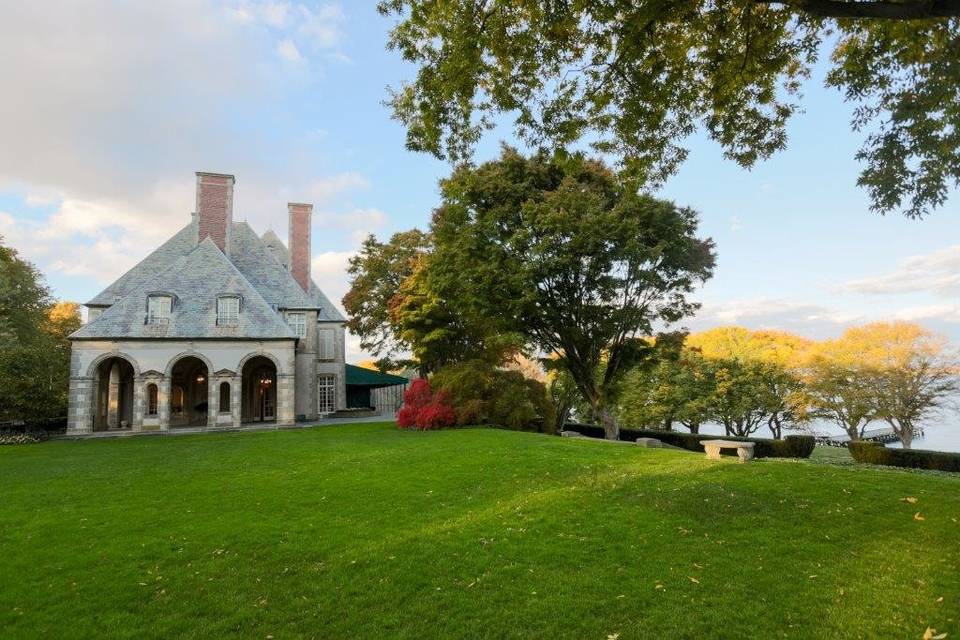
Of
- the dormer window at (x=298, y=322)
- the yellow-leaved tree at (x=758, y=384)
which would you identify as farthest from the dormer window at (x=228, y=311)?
the yellow-leaved tree at (x=758, y=384)

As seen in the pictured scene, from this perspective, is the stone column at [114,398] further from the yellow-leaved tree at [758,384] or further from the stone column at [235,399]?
the yellow-leaved tree at [758,384]

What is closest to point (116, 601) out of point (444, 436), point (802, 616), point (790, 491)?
point (802, 616)

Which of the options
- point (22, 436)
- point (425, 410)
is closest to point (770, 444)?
point (425, 410)

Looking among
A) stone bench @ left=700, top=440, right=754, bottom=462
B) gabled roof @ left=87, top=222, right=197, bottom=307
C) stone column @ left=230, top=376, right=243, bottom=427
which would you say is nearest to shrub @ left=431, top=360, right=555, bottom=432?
stone bench @ left=700, top=440, right=754, bottom=462

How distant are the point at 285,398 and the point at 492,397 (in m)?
11.9

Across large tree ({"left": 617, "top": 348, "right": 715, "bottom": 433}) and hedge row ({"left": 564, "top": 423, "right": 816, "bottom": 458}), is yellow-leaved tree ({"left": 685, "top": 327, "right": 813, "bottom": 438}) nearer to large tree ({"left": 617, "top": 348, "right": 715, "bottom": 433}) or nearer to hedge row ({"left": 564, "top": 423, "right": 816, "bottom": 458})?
large tree ({"left": 617, "top": 348, "right": 715, "bottom": 433})

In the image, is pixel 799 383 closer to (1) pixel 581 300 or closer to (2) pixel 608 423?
(2) pixel 608 423

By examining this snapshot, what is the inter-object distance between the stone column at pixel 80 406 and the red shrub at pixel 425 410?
594 inches

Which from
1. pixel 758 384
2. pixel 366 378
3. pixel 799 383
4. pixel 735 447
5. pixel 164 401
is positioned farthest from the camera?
pixel 366 378

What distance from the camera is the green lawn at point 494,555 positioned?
4.97 meters

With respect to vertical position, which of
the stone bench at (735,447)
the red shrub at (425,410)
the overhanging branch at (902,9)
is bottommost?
the stone bench at (735,447)

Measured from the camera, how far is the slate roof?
1023 inches

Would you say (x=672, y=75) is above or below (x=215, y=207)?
below

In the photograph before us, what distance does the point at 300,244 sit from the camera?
36.2 metres
